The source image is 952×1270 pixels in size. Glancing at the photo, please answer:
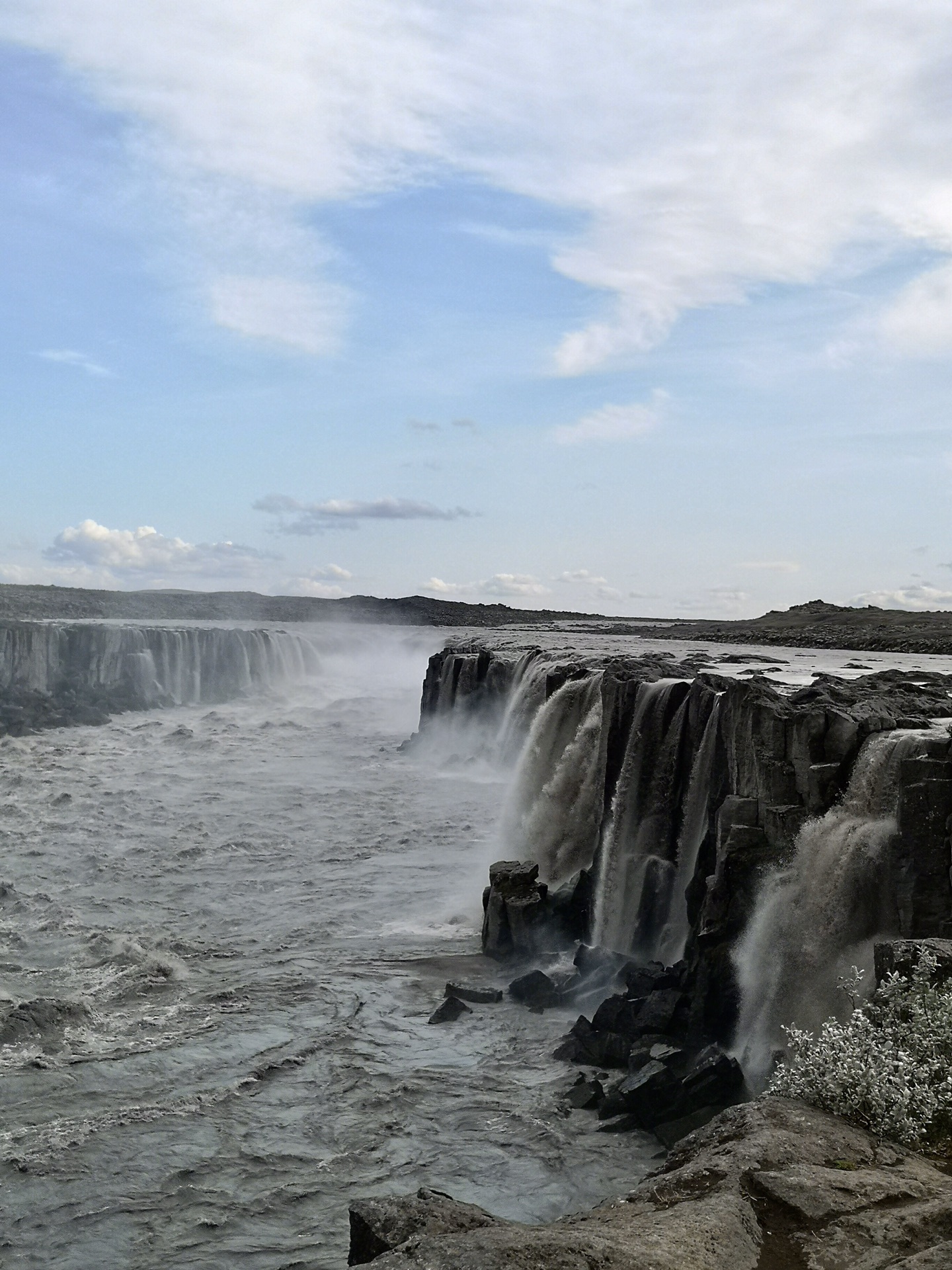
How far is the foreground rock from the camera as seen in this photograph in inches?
226

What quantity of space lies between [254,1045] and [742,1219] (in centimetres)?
900

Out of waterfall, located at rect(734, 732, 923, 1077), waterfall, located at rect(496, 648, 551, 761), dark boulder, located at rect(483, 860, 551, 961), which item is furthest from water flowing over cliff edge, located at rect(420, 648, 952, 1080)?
waterfall, located at rect(496, 648, 551, 761)

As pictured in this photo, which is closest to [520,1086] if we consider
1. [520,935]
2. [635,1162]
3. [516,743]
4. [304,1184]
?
[635,1162]

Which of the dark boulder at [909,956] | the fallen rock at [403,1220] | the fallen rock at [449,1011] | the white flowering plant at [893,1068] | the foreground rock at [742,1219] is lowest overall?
the fallen rock at [449,1011]

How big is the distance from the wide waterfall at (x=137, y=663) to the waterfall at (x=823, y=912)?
139 feet

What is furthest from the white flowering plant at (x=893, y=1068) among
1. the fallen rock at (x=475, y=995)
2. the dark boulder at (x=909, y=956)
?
the fallen rock at (x=475, y=995)

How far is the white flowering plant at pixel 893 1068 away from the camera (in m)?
7.41

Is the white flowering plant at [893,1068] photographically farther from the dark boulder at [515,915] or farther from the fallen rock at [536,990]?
the dark boulder at [515,915]

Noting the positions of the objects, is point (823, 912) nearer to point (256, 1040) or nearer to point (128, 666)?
point (256, 1040)

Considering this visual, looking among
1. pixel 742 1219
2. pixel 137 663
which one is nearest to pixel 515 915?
pixel 742 1219

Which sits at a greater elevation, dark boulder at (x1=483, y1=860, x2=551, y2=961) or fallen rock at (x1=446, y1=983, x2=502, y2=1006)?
dark boulder at (x1=483, y1=860, x2=551, y2=961)

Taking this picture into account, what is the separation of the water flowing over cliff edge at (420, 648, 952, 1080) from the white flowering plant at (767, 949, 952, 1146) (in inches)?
118

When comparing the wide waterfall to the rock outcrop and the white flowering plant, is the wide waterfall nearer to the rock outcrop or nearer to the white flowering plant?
the rock outcrop

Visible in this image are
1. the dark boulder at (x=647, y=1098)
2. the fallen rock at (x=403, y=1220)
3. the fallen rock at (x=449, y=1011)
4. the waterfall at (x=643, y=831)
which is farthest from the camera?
the waterfall at (x=643, y=831)
